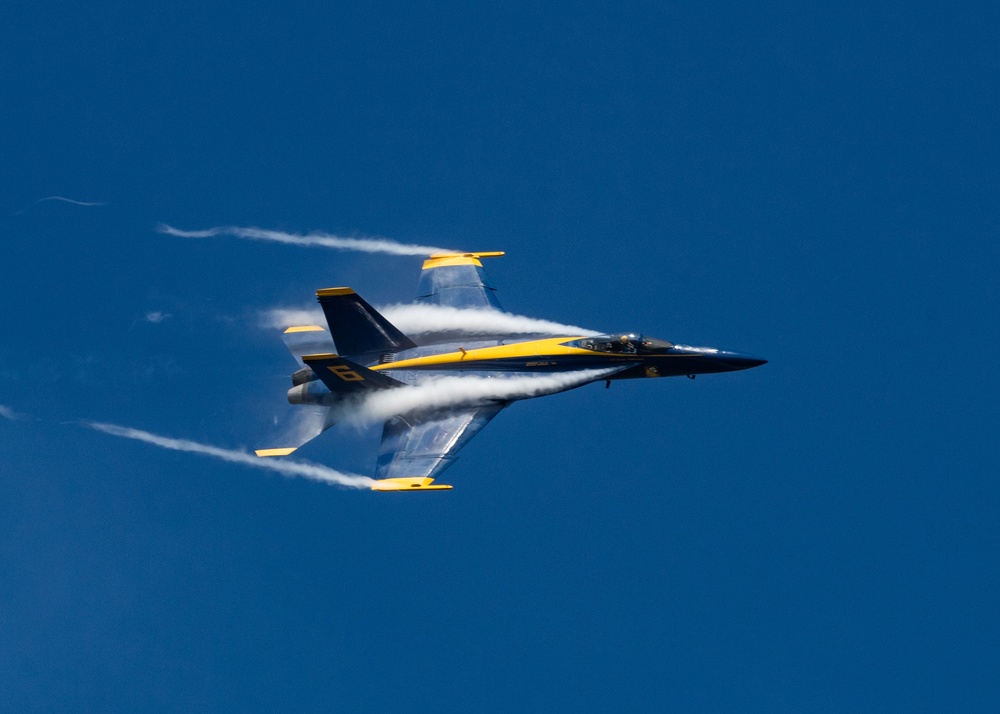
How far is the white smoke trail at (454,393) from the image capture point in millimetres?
46844

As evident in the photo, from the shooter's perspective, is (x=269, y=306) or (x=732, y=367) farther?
(x=269, y=306)

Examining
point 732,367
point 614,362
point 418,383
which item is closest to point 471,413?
point 418,383

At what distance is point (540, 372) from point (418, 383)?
4.35 metres

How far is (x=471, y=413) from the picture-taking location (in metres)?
46.8

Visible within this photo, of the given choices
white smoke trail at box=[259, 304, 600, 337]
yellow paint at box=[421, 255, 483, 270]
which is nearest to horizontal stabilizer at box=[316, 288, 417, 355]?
white smoke trail at box=[259, 304, 600, 337]

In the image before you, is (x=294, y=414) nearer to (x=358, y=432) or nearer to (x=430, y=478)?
(x=358, y=432)

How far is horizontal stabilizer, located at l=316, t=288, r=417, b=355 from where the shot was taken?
46781 millimetres

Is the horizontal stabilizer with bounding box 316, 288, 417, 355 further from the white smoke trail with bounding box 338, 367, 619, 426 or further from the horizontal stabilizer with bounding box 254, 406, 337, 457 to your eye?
the horizontal stabilizer with bounding box 254, 406, 337, 457

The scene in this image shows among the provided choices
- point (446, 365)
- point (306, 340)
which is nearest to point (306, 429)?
point (306, 340)

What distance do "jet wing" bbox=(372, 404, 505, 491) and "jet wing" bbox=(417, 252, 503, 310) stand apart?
16.9 ft

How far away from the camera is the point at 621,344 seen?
4697 cm

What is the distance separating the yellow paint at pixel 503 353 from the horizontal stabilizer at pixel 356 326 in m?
0.92

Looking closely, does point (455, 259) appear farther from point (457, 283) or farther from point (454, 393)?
point (454, 393)

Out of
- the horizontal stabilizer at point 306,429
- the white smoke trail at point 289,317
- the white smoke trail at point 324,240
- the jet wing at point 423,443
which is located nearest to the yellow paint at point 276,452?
the horizontal stabilizer at point 306,429
